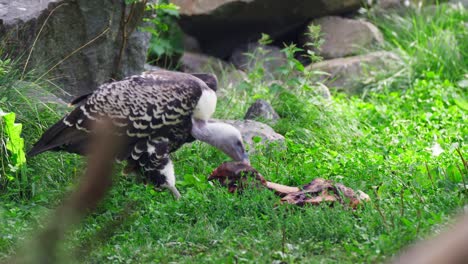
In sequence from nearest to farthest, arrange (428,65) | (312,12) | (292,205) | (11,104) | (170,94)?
(292,205) → (170,94) → (11,104) → (428,65) → (312,12)

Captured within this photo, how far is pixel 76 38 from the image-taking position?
281 inches

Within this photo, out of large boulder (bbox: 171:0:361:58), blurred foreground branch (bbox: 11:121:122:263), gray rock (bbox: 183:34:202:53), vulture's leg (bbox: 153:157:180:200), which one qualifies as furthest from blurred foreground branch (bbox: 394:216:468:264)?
gray rock (bbox: 183:34:202:53)

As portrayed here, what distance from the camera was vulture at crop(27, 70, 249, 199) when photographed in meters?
5.49

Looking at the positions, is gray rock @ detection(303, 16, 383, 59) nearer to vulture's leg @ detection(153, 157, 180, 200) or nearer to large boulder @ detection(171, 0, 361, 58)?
large boulder @ detection(171, 0, 361, 58)

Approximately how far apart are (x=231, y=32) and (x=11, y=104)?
14.8ft

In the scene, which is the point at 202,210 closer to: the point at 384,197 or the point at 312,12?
the point at 384,197

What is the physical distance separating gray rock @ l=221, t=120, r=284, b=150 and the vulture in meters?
1.16

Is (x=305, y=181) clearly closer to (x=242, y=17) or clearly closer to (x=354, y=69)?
(x=354, y=69)

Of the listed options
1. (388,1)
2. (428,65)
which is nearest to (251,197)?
(428,65)

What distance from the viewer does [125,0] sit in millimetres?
6820

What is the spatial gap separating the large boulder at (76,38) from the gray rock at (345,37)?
2918 millimetres

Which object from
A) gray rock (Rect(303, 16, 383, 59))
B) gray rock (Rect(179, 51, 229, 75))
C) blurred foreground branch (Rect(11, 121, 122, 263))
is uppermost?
blurred foreground branch (Rect(11, 121, 122, 263))

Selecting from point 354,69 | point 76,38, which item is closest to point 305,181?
point 76,38

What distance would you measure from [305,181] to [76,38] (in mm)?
2610
